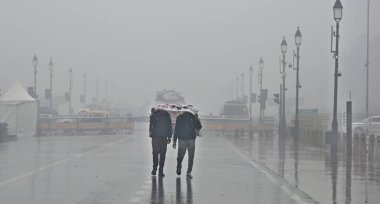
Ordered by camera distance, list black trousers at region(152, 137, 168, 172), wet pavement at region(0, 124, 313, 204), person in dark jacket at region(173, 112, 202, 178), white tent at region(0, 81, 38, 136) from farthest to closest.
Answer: white tent at region(0, 81, 38, 136) < black trousers at region(152, 137, 168, 172) < person in dark jacket at region(173, 112, 202, 178) < wet pavement at region(0, 124, 313, 204)

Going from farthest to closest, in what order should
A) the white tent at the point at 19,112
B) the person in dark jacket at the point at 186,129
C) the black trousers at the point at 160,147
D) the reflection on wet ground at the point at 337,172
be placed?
the white tent at the point at 19,112, the black trousers at the point at 160,147, the person in dark jacket at the point at 186,129, the reflection on wet ground at the point at 337,172

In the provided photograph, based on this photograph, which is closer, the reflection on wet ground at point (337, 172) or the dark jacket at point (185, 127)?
the reflection on wet ground at point (337, 172)

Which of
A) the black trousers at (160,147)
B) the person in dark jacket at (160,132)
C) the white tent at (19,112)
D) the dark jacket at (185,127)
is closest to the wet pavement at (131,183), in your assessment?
the black trousers at (160,147)

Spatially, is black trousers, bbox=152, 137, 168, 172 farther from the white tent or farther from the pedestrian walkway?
the white tent

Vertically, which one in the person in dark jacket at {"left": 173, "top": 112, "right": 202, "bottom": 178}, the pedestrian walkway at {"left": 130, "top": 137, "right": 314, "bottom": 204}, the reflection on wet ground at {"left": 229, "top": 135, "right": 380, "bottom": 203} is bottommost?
the reflection on wet ground at {"left": 229, "top": 135, "right": 380, "bottom": 203}

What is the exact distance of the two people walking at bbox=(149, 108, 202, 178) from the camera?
20016 millimetres

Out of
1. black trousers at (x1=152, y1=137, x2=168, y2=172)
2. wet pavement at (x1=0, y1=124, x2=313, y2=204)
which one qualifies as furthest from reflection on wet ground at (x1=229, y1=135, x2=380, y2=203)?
black trousers at (x1=152, y1=137, x2=168, y2=172)

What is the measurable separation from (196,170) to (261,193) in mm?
6424

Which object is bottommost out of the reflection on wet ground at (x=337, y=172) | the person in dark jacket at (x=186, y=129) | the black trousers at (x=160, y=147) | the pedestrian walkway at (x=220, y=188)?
the reflection on wet ground at (x=337, y=172)

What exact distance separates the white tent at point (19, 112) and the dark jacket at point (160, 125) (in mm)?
31571

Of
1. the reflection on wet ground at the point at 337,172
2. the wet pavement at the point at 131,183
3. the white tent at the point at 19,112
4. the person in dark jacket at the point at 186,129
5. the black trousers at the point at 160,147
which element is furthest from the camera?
the white tent at the point at 19,112

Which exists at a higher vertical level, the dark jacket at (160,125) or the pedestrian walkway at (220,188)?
the dark jacket at (160,125)

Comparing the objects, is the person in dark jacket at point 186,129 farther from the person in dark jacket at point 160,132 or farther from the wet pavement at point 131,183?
the wet pavement at point 131,183

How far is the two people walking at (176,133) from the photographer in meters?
20.0
